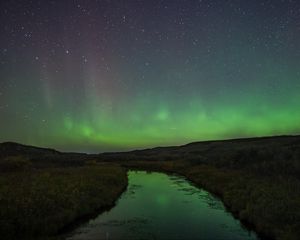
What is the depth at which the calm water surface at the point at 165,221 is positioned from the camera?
2138 centimetres

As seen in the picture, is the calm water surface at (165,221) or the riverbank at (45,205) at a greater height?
the riverbank at (45,205)

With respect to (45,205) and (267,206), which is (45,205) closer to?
(45,205)

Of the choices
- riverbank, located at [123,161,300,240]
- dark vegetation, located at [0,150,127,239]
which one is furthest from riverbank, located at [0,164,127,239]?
riverbank, located at [123,161,300,240]

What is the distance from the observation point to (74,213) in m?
24.8

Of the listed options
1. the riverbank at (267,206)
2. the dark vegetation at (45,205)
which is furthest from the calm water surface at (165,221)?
the dark vegetation at (45,205)

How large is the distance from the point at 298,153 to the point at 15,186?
41833 mm

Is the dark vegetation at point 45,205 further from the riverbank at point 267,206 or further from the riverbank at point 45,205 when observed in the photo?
the riverbank at point 267,206

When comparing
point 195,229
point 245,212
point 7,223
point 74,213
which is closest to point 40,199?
point 74,213

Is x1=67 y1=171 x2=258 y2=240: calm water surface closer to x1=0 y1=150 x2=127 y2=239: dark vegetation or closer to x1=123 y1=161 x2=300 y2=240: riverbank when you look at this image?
x1=123 y1=161 x2=300 y2=240: riverbank

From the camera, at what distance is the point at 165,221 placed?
2525 cm

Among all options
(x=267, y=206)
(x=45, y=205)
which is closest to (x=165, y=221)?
(x=267, y=206)

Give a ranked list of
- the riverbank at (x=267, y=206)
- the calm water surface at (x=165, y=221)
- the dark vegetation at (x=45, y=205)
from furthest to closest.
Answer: the calm water surface at (x=165, y=221), the riverbank at (x=267, y=206), the dark vegetation at (x=45, y=205)

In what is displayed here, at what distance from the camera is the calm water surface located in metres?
21.4

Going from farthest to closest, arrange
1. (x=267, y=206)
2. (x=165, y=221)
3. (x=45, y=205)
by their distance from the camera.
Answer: (x=165, y=221)
(x=267, y=206)
(x=45, y=205)
